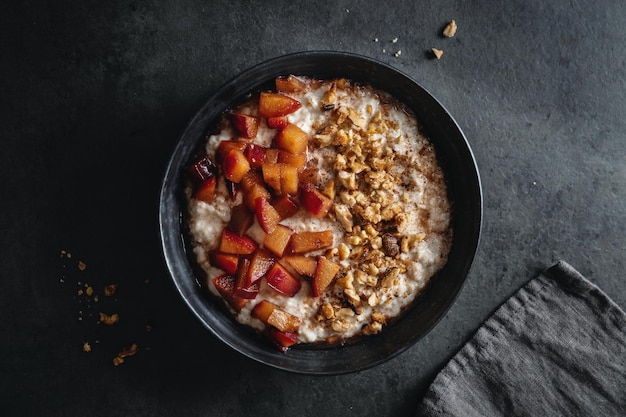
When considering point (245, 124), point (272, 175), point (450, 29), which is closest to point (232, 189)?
point (272, 175)

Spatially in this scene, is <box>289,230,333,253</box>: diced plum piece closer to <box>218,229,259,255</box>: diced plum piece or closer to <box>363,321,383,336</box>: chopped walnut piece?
<box>218,229,259,255</box>: diced plum piece

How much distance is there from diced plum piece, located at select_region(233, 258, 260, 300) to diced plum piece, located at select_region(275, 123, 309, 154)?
52 cm

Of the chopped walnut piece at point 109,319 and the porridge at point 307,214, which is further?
the chopped walnut piece at point 109,319

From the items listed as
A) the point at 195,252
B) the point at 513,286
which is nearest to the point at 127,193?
the point at 195,252

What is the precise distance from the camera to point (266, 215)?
8.16 ft

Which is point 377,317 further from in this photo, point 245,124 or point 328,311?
point 245,124

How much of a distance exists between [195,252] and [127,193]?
1.77 feet

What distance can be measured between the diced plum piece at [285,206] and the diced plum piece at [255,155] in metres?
0.18

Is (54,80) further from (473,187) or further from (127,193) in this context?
(473,187)

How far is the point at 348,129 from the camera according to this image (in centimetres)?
259

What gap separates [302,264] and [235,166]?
518 millimetres

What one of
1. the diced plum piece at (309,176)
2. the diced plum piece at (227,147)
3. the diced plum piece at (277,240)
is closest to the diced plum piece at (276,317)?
the diced plum piece at (277,240)

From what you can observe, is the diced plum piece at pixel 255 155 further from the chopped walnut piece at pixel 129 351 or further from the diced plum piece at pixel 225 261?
the chopped walnut piece at pixel 129 351

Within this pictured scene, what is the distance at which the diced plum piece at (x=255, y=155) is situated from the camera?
2.53 metres
